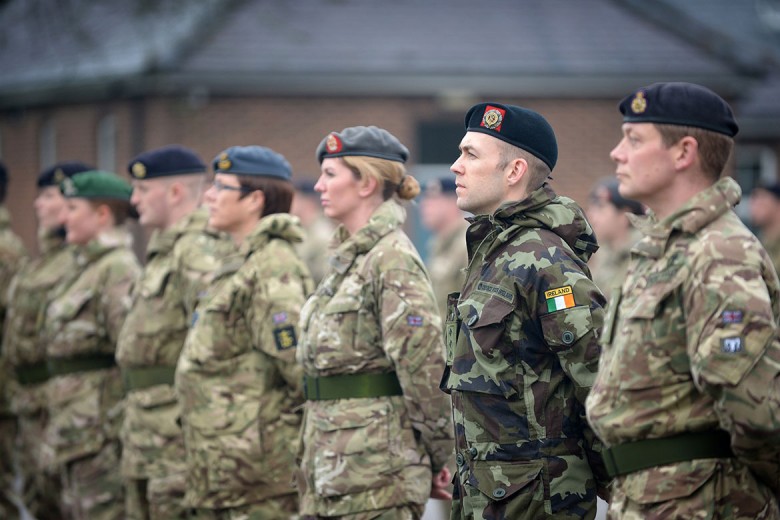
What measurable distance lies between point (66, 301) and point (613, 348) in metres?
4.88

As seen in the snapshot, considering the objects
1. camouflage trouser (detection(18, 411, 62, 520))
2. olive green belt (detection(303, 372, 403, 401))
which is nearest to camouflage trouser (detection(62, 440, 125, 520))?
camouflage trouser (detection(18, 411, 62, 520))

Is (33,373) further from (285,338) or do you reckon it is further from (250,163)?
(285,338)

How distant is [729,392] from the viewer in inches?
142

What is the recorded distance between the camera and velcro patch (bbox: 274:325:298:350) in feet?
19.9

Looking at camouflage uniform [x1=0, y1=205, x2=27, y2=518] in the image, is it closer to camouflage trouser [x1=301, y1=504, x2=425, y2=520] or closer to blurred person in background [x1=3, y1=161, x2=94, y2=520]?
blurred person in background [x1=3, y1=161, x2=94, y2=520]

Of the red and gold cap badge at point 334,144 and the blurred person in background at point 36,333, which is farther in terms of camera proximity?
the blurred person in background at point 36,333

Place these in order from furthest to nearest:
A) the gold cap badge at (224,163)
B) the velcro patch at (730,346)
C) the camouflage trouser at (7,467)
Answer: the camouflage trouser at (7,467)
the gold cap badge at (224,163)
the velcro patch at (730,346)

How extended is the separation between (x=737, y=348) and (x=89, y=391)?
17.1 ft

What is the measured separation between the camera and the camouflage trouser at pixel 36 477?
8406 mm

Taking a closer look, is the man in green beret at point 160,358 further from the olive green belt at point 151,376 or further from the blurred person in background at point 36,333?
the blurred person in background at point 36,333

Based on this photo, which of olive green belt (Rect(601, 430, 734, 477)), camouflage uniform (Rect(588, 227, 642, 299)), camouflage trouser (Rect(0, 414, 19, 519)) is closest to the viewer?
olive green belt (Rect(601, 430, 734, 477))

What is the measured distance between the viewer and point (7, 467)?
9.54 m

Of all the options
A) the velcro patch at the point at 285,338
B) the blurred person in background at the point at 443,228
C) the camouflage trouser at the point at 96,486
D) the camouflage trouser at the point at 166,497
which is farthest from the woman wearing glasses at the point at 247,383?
the blurred person in background at the point at 443,228

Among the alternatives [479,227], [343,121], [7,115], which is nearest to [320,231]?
[343,121]
